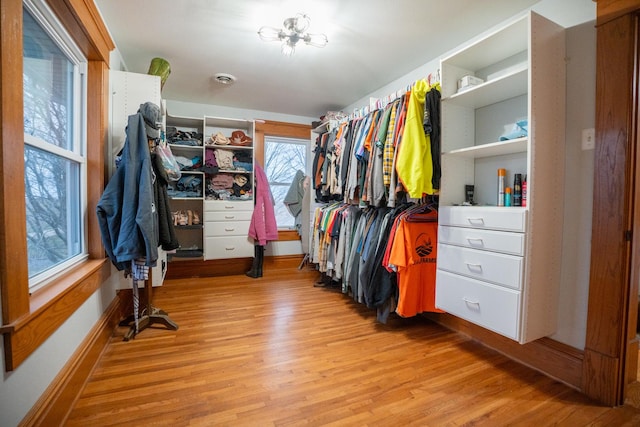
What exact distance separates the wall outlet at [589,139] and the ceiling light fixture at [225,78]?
9.21 feet

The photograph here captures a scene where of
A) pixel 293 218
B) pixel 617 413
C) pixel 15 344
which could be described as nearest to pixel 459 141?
pixel 617 413

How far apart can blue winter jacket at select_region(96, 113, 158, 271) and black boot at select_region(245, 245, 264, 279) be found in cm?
Result: 192

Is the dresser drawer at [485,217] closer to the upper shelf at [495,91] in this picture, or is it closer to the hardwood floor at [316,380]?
the upper shelf at [495,91]

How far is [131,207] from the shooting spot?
1.68m

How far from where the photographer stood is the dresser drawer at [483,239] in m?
1.45

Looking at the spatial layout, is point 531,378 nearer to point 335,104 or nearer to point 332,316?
point 332,316

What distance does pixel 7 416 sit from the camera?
873 mm

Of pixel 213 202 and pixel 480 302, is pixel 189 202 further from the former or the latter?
pixel 480 302

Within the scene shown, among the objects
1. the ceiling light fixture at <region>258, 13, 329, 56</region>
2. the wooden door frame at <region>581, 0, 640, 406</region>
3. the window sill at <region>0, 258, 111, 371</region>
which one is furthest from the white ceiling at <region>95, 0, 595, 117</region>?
the window sill at <region>0, 258, 111, 371</region>

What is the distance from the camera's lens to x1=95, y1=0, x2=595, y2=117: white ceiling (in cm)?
179

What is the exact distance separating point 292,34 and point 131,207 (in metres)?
1.56

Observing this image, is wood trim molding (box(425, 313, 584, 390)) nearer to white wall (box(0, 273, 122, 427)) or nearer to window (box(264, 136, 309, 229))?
white wall (box(0, 273, 122, 427))

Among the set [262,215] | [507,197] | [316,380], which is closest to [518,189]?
[507,197]

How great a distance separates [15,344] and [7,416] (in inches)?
8.4
